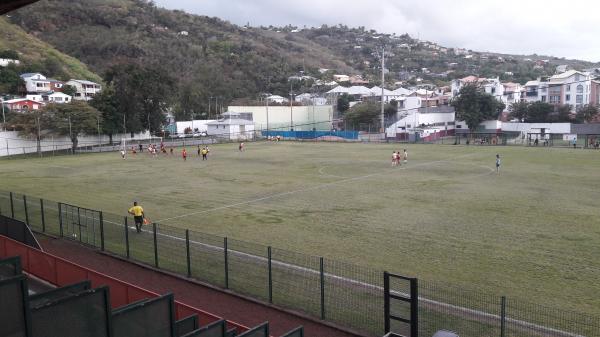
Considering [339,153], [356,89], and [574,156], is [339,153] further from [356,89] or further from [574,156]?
[356,89]

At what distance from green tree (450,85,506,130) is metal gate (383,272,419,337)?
265 ft

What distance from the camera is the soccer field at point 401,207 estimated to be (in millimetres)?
15734

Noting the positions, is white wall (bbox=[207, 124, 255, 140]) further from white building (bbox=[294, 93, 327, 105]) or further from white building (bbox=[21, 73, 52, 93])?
white building (bbox=[21, 73, 52, 93])

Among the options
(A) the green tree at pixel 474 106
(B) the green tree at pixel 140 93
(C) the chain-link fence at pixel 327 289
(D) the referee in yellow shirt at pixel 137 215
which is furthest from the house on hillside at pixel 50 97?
(C) the chain-link fence at pixel 327 289

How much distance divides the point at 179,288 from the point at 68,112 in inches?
2497

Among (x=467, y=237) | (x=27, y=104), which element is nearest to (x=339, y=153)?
(x=467, y=237)

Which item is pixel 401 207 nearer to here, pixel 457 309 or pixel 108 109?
pixel 457 309

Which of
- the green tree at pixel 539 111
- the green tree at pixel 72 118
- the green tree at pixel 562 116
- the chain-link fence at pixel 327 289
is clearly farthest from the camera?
the green tree at pixel 539 111

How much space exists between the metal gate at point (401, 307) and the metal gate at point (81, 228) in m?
11.3

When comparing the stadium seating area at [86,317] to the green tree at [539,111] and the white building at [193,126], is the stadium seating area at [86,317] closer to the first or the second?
the white building at [193,126]

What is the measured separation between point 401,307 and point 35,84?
11970 centimetres

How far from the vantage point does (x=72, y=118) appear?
6881cm

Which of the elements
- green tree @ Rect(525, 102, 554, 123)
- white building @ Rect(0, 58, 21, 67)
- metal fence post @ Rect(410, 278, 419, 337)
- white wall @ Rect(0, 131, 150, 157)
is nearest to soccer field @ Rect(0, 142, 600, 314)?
metal fence post @ Rect(410, 278, 419, 337)

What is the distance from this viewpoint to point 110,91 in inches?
3068
